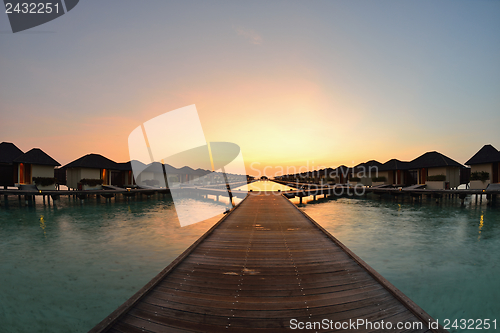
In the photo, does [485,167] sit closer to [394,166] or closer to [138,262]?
[394,166]

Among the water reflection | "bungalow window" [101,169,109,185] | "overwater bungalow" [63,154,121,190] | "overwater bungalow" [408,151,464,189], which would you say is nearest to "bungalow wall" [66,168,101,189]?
"overwater bungalow" [63,154,121,190]

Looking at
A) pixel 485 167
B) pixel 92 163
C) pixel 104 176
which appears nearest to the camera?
pixel 485 167

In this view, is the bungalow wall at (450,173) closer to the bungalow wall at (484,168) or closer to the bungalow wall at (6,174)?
the bungalow wall at (484,168)

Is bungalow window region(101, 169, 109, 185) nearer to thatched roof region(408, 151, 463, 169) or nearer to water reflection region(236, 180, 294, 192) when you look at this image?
water reflection region(236, 180, 294, 192)

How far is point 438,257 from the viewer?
23.6 ft

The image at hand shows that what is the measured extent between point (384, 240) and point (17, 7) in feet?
73.4

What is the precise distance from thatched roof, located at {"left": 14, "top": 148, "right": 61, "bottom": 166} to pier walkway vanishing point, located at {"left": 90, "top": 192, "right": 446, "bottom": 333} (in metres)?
27.1

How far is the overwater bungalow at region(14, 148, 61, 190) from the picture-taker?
69.7ft

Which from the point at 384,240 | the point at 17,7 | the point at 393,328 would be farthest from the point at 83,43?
the point at 384,240

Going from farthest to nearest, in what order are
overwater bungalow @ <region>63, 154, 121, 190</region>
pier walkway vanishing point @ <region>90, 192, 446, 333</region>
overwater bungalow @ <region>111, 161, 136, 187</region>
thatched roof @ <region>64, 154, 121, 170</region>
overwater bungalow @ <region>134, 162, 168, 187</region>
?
1. overwater bungalow @ <region>134, 162, 168, 187</region>
2. overwater bungalow @ <region>111, 161, 136, 187</region>
3. overwater bungalow @ <region>63, 154, 121, 190</region>
4. thatched roof @ <region>64, 154, 121, 170</region>
5. pier walkway vanishing point @ <region>90, 192, 446, 333</region>

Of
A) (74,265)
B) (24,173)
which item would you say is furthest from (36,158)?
(74,265)

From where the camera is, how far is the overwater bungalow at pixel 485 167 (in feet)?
68.2

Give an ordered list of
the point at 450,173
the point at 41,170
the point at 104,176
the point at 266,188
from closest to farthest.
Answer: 1. the point at 41,170
2. the point at 450,173
3. the point at 104,176
4. the point at 266,188

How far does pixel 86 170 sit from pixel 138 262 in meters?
24.8
